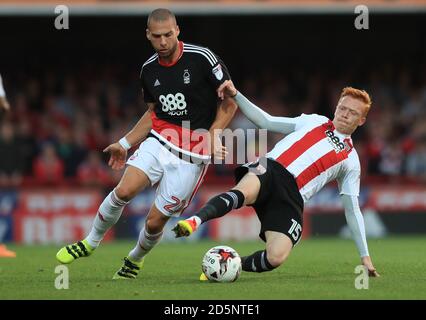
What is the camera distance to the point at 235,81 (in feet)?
67.6

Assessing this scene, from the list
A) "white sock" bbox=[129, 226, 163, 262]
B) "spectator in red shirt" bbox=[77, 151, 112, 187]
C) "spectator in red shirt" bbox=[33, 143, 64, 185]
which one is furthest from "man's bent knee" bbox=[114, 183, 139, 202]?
"spectator in red shirt" bbox=[33, 143, 64, 185]

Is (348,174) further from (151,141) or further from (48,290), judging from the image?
(48,290)

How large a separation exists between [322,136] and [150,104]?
1.57 m

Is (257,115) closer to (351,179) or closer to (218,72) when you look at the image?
(218,72)

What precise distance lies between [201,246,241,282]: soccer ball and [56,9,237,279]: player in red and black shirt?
25.5 inches

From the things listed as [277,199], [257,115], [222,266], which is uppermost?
[257,115]

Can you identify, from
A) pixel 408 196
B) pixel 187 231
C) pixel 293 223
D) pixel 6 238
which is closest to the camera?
pixel 187 231

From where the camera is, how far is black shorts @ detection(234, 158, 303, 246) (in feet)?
26.8

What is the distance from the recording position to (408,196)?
1666 cm

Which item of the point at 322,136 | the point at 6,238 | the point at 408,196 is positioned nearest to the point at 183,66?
the point at 322,136

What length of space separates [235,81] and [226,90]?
40.8 ft

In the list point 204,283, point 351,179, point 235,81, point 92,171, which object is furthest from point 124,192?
point 235,81

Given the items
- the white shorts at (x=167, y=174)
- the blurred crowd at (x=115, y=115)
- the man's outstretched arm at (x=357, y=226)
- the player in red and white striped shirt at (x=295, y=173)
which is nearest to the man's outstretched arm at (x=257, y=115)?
the player in red and white striped shirt at (x=295, y=173)

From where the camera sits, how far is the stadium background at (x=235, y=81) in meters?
16.0
